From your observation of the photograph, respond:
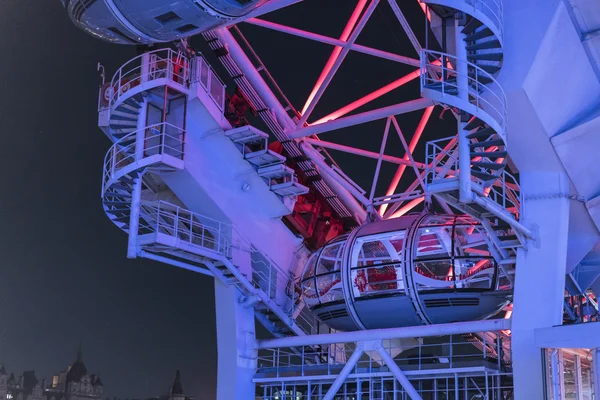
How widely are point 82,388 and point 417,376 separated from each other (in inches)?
4560

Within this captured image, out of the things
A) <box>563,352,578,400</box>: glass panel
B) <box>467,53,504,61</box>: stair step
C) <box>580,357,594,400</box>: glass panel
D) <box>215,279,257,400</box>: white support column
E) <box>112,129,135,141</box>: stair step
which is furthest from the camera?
<box>215,279,257,400</box>: white support column

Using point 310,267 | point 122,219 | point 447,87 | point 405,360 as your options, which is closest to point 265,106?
point 310,267

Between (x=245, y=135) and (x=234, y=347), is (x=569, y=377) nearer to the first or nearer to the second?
(x=234, y=347)

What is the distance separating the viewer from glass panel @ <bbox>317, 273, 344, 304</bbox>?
1137 inches

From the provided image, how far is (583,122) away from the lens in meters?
24.1

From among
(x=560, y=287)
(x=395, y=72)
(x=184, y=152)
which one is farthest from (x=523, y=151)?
(x=395, y=72)

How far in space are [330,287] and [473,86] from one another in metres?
9.97

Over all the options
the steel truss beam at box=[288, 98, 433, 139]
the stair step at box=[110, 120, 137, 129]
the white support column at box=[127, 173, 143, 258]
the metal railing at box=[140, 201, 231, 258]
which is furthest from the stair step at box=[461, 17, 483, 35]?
the stair step at box=[110, 120, 137, 129]

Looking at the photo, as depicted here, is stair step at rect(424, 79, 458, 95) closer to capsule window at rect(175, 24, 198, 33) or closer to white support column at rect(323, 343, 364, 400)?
capsule window at rect(175, 24, 198, 33)

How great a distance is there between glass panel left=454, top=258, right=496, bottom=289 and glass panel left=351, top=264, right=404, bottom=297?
200cm

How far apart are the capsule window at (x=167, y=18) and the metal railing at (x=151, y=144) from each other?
14.4 ft

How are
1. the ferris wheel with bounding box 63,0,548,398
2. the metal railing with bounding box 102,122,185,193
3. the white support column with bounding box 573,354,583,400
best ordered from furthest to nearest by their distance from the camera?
the metal railing with bounding box 102,122,185,193 → the ferris wheel with bounding box 63,0,548,398 → the white support column with bounding box 573,354,583,400

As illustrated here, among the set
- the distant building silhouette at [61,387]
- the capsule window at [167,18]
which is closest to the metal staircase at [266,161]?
the capsule window at [167,18]

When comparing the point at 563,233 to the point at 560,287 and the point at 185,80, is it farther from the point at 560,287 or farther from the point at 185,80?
the point at 185,80
